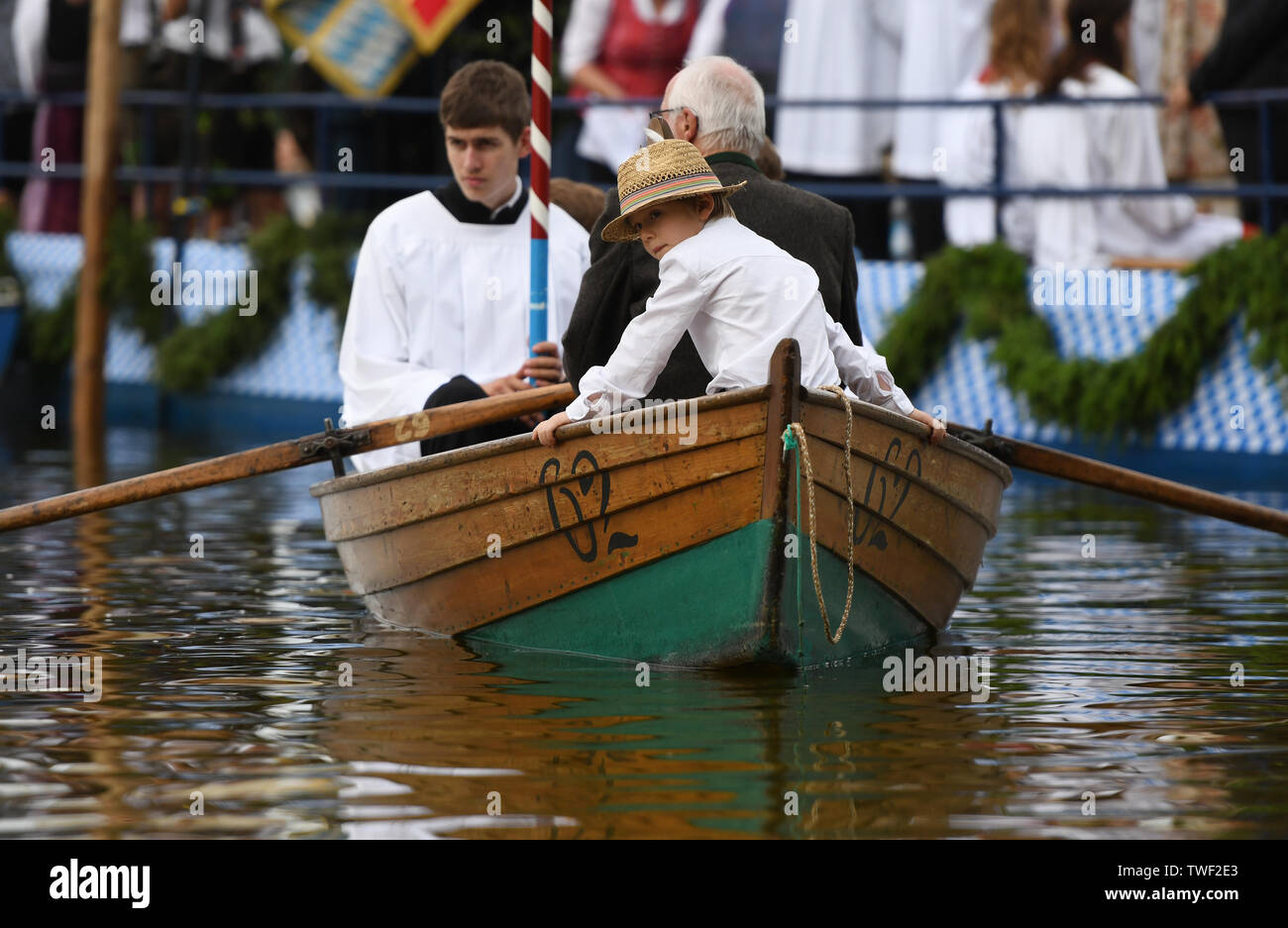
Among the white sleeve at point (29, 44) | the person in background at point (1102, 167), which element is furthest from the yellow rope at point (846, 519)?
the white sleeve at point (29, 44)

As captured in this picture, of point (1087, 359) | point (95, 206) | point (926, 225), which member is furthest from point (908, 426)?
point (95, 206)

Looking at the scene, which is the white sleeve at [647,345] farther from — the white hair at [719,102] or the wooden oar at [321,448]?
the wooden oar at [321,448]

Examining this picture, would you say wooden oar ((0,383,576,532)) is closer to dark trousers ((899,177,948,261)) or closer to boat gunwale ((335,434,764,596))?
boat gunwale ((335,434,764,596))

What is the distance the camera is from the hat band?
6633mm

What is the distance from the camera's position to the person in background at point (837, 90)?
14.1 metres

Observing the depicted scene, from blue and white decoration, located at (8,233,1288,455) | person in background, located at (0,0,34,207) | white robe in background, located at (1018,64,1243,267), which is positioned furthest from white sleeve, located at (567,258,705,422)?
person in background, located at (0,0,34,207)

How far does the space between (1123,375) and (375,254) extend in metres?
5.53

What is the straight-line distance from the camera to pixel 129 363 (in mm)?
18578

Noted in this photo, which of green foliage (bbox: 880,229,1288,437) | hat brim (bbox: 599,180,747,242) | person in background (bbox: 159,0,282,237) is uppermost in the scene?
person in background (bbox: 159,0,282,237)

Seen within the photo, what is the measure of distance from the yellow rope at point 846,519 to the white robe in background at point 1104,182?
22.0 ft

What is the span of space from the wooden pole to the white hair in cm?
964

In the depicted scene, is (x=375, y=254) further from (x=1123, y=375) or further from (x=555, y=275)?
(x=1123, y=375)

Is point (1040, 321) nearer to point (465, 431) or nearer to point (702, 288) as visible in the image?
point (465, 431)
